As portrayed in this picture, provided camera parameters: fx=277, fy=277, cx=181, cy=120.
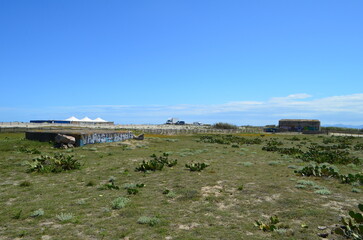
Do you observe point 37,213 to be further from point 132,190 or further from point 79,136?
point 79,136

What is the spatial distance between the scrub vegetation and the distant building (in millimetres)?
79261

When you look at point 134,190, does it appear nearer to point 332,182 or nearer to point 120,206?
point 120,206

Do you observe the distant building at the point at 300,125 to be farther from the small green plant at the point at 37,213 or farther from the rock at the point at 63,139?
the small green plant at the point at 37,213

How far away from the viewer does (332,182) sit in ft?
51.0

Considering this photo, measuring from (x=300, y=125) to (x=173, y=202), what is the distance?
93.8m

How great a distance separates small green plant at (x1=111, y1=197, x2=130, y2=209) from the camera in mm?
11055

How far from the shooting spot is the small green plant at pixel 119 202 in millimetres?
11055

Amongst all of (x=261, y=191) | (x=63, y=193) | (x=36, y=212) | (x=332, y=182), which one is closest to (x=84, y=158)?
(x=63, y=193)

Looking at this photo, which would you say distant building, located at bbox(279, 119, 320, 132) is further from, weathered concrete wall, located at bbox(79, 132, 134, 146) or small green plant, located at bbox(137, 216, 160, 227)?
small green plant, located at bbox(137, 216, 160, 227)

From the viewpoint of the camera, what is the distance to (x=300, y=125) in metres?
95.8

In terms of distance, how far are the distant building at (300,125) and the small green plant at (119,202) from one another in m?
91.4

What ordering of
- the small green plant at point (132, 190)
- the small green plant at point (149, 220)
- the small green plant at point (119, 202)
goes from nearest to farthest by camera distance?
the small green plant at point (149, 220)
the small green plant at point (119, 202)
the small green plant at point (132, 190)

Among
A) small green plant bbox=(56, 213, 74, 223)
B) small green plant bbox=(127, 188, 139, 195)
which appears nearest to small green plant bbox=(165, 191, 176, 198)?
small green plant bbox=(127, 188, 139, 195)

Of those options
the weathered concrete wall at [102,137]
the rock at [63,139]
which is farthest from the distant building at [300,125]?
the rock at [63,139]
